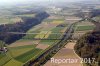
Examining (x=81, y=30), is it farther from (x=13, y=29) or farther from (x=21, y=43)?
(x=13, y=29)

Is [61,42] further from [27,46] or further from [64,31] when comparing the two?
[64,31]

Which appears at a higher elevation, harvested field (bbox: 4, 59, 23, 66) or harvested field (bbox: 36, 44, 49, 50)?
harvested field (bbox: 4, 59, 23, 66)

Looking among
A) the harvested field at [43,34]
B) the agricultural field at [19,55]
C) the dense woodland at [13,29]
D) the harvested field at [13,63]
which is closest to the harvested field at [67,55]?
the agricultural field at [19,55]

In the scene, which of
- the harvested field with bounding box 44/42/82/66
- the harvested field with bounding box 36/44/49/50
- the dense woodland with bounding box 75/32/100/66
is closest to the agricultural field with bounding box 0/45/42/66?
the harvested field with bounding box 36/44/49/50

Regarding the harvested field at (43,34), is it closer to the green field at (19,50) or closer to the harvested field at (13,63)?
the green field at (19,50)

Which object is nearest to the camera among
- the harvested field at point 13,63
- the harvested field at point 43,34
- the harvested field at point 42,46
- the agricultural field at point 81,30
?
the harvested field at point 13,63

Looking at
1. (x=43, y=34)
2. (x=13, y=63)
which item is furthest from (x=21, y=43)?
(x=13, y=63)

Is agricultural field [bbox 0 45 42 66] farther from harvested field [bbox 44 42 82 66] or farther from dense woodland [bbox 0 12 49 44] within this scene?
dense woodland [bbox 0 12 49 44]

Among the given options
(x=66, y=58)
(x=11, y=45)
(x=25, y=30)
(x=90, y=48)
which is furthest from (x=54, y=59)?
(x=25, y=30)
